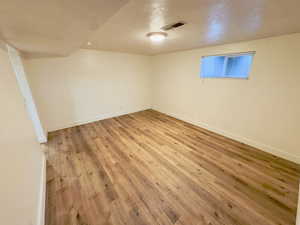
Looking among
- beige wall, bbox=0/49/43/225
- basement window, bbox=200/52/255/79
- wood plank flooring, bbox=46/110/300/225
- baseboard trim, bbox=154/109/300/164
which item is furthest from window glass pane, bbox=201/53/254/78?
beige wall, bbox=0/49/43/225

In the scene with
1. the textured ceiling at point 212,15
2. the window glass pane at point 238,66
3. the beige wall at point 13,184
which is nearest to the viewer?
the beige wall at point 13,184

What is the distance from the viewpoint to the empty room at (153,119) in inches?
45.3

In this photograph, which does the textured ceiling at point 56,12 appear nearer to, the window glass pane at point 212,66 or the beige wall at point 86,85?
the beige wall at point 86,85

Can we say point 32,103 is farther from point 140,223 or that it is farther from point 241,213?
point 241,213

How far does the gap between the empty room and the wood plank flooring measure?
0.05ft

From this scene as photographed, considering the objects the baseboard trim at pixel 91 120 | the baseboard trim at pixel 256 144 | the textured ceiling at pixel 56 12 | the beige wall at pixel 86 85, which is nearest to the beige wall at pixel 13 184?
the textured ceiling at pixel 56 12

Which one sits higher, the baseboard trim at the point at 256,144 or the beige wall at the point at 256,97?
the beige wall at the point at 256,97

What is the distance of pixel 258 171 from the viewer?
1992 mm

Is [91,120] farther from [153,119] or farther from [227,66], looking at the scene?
[227,66]

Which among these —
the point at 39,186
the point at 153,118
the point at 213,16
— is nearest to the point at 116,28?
the point at 213,16

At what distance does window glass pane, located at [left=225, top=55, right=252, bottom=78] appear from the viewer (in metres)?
2.55

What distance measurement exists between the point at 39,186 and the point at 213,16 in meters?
2.94

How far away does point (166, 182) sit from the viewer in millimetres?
1815

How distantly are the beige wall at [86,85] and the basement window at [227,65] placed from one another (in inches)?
94.6
